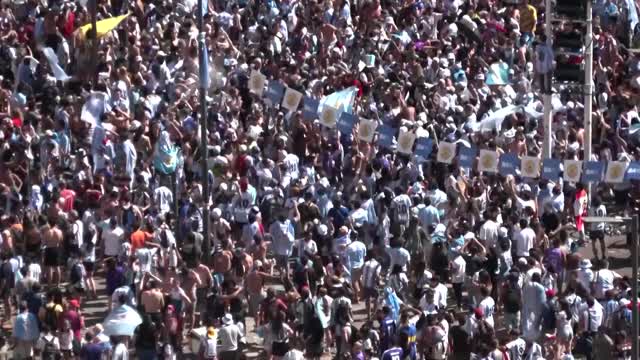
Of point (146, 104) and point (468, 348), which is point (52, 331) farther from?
point (146, 104)

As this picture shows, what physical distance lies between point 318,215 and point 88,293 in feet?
13.0

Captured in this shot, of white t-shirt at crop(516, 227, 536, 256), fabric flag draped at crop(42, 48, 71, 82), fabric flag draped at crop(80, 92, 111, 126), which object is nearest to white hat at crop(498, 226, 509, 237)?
white t-shirt at crop(516, 227, 536, 256)

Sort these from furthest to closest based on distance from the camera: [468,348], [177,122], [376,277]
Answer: [177,122] → [376,277] → [468,348]

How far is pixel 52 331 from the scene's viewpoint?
3150 centimetres

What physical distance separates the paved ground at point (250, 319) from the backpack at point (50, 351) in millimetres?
2238

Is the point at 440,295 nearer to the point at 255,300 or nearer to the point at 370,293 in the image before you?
the point at 370,293

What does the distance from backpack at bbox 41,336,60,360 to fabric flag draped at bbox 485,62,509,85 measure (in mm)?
13974

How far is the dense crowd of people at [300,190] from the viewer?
31703mm

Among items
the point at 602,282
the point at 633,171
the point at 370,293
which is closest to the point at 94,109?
the point at 370,293

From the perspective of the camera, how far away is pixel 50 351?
1234 inches

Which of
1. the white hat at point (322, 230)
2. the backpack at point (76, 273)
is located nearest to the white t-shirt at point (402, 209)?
the white hat at point (322, 230)

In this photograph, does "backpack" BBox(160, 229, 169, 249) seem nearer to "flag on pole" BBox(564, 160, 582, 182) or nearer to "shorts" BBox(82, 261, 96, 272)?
"shorts" BBox(82, 261, 96, 272)

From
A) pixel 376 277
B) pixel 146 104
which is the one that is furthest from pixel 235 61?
pixel 376 277

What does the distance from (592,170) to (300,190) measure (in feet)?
16.0
